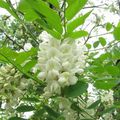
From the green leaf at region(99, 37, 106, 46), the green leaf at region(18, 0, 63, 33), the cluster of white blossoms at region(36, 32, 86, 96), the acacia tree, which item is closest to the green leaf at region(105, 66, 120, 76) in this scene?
the acacia tree

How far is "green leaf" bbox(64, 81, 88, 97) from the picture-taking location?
1068 mm

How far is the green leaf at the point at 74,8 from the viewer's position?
1045mm

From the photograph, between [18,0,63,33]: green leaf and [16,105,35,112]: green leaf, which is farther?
[16,105,35,112]: green leaf

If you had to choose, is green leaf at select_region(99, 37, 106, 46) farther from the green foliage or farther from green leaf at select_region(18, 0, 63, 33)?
green leaf at select_region(18, 0, 63, 33)

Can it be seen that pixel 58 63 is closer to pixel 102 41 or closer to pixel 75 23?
pixel 75 23

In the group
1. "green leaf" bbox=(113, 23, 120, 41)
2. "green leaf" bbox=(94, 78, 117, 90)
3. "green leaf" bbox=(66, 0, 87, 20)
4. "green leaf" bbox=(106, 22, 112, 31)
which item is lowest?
"green leaf" bbox=(94, 78, 117, 90)

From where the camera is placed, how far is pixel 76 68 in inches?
43.4

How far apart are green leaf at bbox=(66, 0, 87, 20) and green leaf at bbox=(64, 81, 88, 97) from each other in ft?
0.70

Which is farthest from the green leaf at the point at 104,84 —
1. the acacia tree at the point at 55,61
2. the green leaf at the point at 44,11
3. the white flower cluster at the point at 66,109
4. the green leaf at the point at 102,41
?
the green leaf at the point at 102,41

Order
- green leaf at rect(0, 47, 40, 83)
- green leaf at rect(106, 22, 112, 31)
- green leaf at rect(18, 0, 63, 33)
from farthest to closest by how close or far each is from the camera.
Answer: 1. green leaf at rect(106, 22, 112, 31)
2. green leaf at rect(0, 47, 40, 83)
3. green leaf at rect(18, 0, 63, 33)

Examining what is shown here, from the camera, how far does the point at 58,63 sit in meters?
1.08

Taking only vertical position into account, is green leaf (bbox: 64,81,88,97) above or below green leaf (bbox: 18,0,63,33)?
below

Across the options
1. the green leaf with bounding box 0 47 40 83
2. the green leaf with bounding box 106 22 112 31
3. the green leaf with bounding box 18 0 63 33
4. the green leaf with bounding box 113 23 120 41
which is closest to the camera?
the green leaf with bounding box 18 0 63 33

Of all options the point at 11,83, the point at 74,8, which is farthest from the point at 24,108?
the point at 74,8
